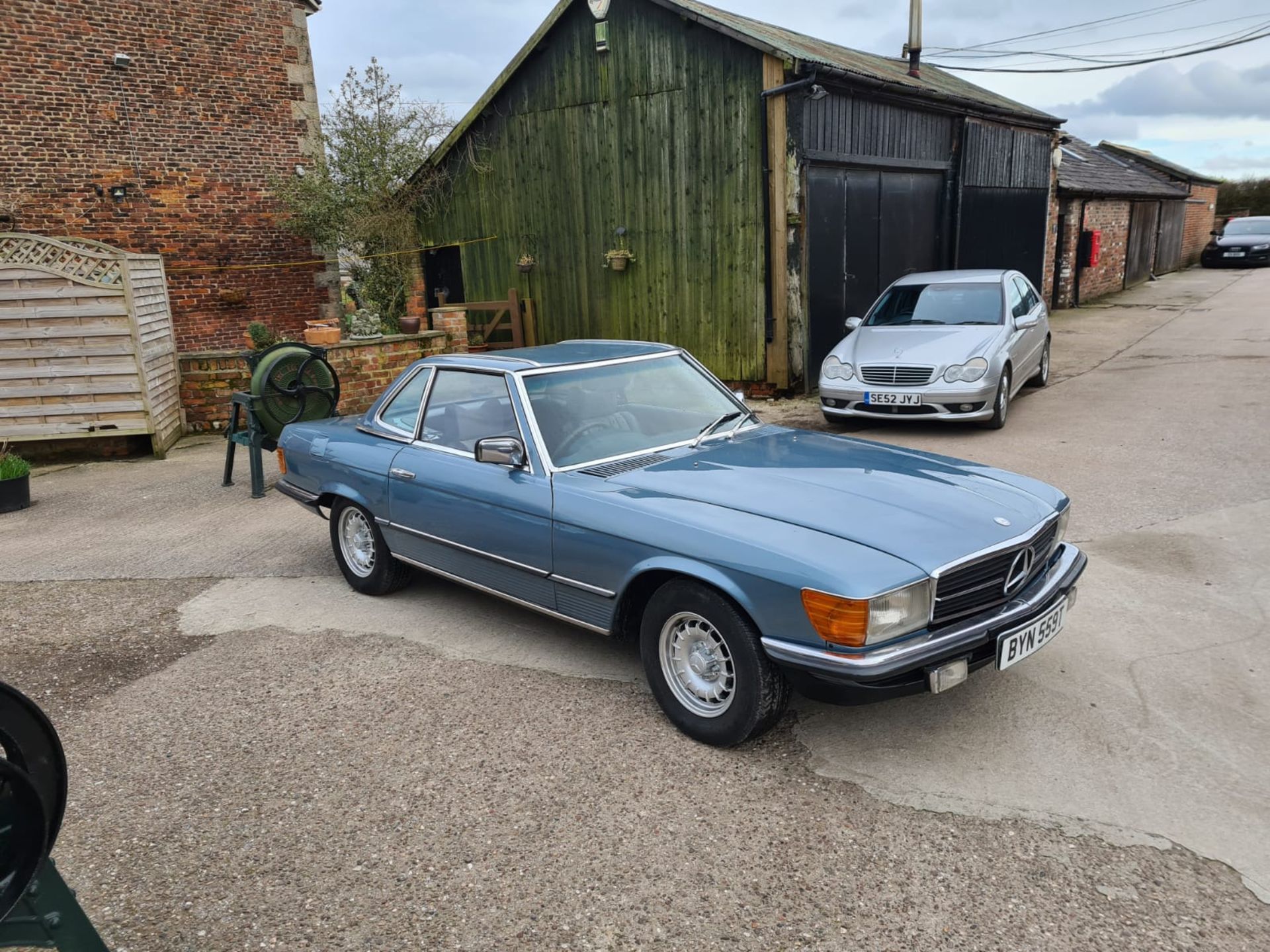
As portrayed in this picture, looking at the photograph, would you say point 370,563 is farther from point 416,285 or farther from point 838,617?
point 416,285

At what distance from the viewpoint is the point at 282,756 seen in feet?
11.7

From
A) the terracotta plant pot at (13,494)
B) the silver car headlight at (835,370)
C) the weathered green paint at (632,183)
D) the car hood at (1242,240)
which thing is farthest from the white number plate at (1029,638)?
the car hood at (1242,240)

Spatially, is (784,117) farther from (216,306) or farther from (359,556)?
(216,306)

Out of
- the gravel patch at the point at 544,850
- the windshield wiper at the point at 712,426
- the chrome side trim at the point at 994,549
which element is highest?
the windshield wiper at the point at 712,426

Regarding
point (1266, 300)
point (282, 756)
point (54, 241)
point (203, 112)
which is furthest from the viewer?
point (1266, 300)

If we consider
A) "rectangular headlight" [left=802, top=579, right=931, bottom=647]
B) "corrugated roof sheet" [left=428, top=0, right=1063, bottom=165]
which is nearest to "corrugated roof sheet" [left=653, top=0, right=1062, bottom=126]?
"corrugated roof sheet" [left=428, top=0, right=1063, bottom=165]

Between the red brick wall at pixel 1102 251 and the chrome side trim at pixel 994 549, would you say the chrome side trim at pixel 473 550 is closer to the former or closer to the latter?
the chrome side trim at pixel 994 549

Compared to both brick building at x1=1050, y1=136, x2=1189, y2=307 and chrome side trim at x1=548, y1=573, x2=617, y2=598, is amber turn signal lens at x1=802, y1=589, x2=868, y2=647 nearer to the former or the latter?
chrome side trim at x1=548, y1=573, x2=617, y2=598

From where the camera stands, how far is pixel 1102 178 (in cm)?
2184

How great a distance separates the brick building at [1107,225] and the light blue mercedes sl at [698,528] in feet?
56.0

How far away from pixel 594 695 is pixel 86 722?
2.24 m

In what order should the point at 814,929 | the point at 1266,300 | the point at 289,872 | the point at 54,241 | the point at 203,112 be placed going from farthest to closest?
1. the point at 1266,300
2. the point at 203,112
3. the point at 54,241
4. the point at 289,872
5. the point at 814,929

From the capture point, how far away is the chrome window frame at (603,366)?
162 inches

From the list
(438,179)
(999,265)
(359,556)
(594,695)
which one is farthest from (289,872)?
(999,265)
